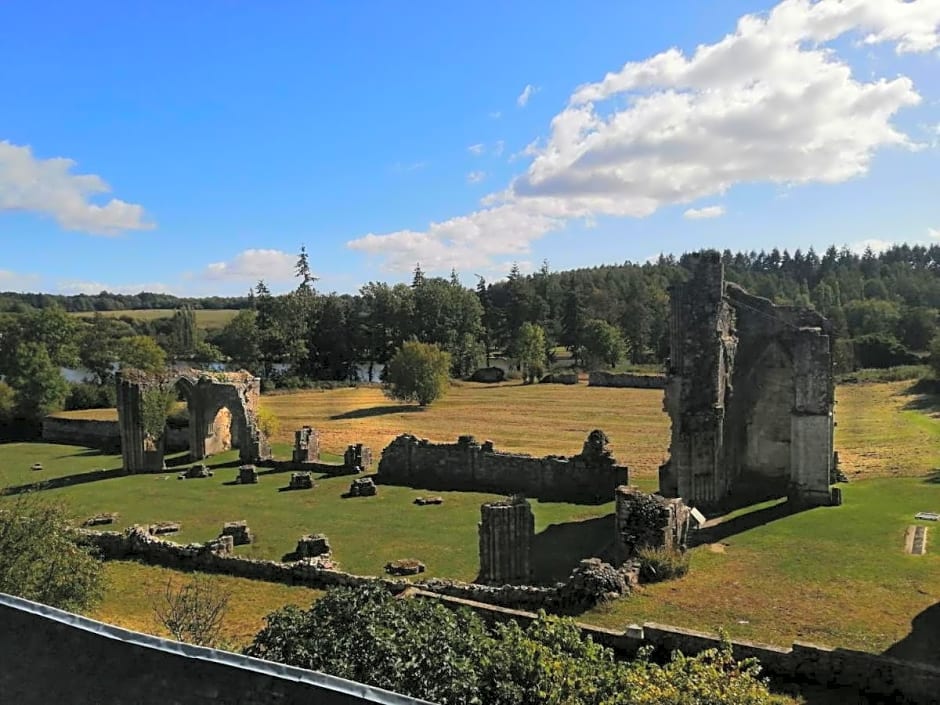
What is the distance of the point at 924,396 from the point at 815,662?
48.4 m

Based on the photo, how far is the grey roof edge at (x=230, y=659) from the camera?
558cm

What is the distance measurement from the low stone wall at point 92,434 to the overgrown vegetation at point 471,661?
36.3 meters

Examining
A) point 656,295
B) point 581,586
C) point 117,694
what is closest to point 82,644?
point 117,694

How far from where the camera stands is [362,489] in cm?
2920

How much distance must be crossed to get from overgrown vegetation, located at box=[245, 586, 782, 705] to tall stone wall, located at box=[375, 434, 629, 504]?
18.5 m

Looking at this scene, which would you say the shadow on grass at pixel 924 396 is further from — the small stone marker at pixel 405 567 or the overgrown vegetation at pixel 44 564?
the overgrown vegetation at pixel 44 564

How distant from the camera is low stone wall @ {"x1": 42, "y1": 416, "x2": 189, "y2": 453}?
42594 millimetres

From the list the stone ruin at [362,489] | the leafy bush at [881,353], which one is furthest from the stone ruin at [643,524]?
the leafy bush at [881,353]

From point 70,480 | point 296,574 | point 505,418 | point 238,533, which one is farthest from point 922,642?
point 505,418

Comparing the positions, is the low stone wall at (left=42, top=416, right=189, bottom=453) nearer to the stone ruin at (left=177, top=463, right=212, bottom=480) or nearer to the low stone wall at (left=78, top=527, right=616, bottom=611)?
the stone ruin at (left=177, top=463, right=212, bottom=480)

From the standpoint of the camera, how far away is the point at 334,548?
22016 millimetres

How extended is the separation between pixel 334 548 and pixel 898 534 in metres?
16.3

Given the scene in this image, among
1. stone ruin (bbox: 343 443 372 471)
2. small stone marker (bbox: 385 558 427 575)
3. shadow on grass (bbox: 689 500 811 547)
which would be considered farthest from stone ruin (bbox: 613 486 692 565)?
stone ruin (bbox: 343 443 372 471)

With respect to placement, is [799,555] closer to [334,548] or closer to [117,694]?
[334,548]
